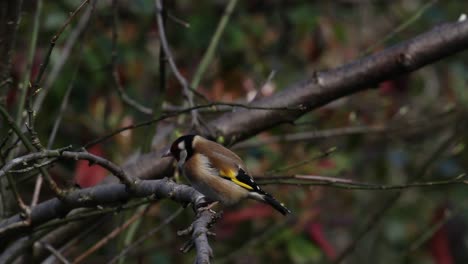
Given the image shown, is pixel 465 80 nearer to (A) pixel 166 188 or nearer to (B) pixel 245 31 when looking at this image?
(B) pixel 245 31

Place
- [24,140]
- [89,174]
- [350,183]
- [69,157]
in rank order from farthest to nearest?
[89,174] → [350,183] → [24,140] → [69,157]

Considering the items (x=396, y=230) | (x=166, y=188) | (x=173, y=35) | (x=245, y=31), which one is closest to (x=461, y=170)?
(x=396, y=230)

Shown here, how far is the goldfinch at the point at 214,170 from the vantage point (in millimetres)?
2738

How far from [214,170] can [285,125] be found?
1577mm

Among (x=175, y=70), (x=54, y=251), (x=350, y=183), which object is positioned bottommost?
(x=54, y=251)

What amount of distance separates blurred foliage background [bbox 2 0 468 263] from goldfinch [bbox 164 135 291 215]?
996mm

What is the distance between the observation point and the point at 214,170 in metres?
2.80

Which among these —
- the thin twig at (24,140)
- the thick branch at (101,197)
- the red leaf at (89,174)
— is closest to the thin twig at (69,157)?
the thick branch at (101,197)

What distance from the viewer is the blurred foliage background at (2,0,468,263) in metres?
4.31

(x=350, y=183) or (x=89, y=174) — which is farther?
(x=89, y=174)

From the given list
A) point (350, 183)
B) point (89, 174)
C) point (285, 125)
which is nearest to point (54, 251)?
point (350, 183)

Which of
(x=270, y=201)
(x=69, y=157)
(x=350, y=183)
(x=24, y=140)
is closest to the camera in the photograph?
(x=69, y=157)

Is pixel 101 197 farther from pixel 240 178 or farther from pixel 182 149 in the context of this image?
pixel 240 178

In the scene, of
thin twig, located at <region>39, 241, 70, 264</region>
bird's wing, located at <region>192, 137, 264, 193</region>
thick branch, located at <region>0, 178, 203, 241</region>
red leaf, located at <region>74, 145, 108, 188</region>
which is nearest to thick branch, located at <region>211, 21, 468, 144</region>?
bird's wing, located at <region>192, 137, 264, 193</region>
